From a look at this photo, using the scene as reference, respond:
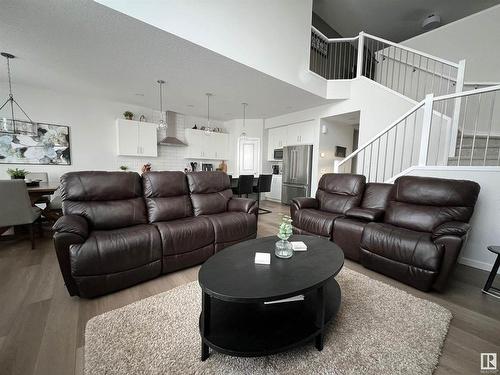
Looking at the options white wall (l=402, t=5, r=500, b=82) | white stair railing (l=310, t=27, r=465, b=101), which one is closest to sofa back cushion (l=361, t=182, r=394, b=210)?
white stair railing (l=310, t=27, r=465, b=101)

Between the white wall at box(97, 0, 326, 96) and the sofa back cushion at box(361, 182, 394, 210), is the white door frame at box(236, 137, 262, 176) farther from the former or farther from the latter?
the sofa back cushion at box(361, 182, 394, 210)

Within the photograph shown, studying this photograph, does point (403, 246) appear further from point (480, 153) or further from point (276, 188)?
point (276, 188)

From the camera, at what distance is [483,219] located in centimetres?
233

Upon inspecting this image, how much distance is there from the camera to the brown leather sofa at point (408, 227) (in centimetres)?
181

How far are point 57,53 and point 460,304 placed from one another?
5125 millimetres

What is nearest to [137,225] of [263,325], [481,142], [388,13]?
[263,325]

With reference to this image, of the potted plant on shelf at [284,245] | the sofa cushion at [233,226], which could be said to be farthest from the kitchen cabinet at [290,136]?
the potted plant on shelf at [284,245]

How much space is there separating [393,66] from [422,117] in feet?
5.82

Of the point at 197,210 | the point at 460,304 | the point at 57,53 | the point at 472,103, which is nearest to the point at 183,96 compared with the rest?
the point at 57,53

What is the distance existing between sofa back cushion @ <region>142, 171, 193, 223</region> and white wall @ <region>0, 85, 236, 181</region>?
3.13 meters

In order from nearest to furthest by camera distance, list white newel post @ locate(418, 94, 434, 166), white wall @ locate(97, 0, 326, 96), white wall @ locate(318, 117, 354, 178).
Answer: white wall @ locate(97, 0, 326, 96) → white newel post @ locate(418, 94, 434, 166) → white wall @ locate(318, 117, 354, 178)

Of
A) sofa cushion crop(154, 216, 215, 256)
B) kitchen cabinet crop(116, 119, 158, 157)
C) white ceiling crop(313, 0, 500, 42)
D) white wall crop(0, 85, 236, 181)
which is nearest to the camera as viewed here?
sofa cushion crop(154, 216, 215, 256)

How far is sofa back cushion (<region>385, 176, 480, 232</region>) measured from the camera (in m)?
2.10

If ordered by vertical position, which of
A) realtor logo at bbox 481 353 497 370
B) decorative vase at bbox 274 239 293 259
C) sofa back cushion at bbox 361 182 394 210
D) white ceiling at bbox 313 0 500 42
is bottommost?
realtor logo at bbox 481 353 497 370
